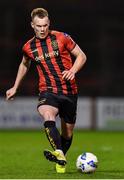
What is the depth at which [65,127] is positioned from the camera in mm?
9539

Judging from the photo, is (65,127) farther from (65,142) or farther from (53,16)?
(53,16)

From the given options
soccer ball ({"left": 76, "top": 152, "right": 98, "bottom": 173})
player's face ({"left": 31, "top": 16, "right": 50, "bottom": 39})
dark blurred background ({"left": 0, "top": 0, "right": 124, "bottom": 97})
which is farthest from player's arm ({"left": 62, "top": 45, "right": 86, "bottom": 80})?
dark blurred background ({"left": 0, "top": 0, "right": 124, "bottom": 97})

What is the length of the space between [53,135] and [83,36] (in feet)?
51.1

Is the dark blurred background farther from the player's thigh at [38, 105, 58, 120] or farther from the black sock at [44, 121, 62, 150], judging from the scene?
the black sock at [44, 121, 62, 150]

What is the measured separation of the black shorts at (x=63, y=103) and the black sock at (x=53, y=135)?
1.14 ft

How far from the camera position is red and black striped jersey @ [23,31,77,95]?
9.12 meters

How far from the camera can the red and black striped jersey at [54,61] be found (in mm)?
9117

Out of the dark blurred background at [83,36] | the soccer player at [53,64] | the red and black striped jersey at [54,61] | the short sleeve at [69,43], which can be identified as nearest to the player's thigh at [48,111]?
the soccer player at [53,64]

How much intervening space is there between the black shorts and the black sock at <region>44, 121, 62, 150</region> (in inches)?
13.7

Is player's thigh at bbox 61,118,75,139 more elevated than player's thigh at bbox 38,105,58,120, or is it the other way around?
player's thigh at bbox 38,105,58,120

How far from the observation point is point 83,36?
2402 cm

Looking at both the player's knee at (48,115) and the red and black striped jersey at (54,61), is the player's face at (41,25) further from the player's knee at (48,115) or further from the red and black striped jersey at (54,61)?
the player's knee at (48,115)

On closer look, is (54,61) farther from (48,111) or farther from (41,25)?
(48,111)

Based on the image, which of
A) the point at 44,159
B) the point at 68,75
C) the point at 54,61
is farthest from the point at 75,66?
the point at 44,159
